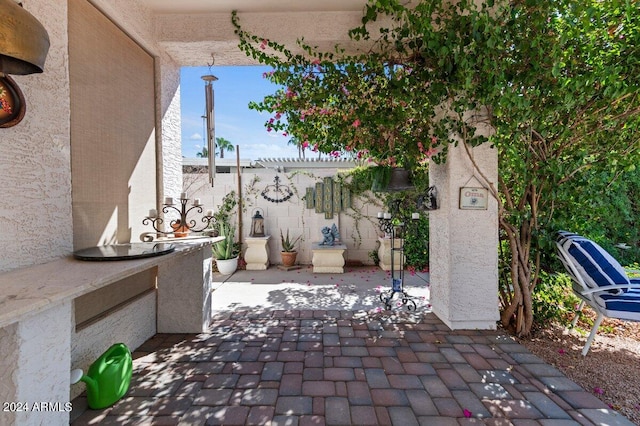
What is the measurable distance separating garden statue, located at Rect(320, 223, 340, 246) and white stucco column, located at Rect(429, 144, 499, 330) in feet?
10.5

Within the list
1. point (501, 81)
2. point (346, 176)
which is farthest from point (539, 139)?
point (346, 176)

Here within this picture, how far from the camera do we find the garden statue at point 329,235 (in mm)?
6051

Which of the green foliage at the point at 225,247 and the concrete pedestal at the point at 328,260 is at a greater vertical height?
the green foliage at the point at 225,247

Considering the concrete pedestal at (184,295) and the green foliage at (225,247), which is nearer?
the concrete pedestal at (184,295)

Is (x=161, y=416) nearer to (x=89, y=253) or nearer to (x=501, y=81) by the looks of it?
(x=89, y=253)

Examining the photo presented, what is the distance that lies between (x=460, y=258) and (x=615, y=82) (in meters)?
1.96

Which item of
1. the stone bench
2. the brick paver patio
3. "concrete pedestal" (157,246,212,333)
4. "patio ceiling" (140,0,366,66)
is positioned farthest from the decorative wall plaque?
"concrete pedestal" (157,246,212,333)

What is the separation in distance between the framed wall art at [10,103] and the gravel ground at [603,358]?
14.3ft

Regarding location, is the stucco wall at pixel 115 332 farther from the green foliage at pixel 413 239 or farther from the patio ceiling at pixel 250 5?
the green foliage at pixel 413 239

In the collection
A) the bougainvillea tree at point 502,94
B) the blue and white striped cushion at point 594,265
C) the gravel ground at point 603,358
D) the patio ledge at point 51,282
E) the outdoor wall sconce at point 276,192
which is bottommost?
the gravel ground at point 603,358

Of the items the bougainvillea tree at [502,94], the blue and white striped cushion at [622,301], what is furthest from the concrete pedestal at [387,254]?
the blue and white striped cushion at [622,301]

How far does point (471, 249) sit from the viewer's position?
10.1ft

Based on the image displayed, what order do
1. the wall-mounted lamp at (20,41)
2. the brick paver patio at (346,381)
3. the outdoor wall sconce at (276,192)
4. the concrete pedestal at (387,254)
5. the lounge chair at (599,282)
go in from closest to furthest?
the wall-mounted lamp at (20,41) → the brick paver patio at (346,381) → the lounge chair at (599,282) → the concrete pedestal at (387,254) → the outdoor wall sconce at (276,192)

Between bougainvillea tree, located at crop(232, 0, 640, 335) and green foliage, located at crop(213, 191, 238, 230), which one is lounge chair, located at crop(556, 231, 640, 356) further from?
green foliage, located at crop(213, 191, 238, 230)
